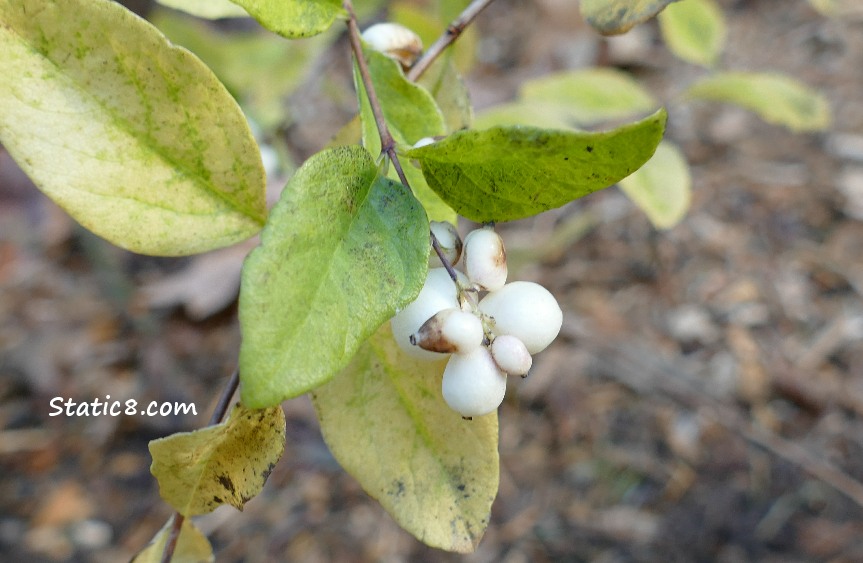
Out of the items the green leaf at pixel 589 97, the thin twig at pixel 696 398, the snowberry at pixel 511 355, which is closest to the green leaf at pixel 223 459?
the snowberry at pixel 511 355

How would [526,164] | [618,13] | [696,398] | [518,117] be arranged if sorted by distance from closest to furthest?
1. [526,164]
2. [618,13]
3. [518,117]
4. [696,398]

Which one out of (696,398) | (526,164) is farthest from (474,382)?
(696,398)

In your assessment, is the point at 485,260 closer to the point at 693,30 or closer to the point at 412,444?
the point at 412,444

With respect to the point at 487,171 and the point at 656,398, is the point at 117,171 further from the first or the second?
the point at 656,398

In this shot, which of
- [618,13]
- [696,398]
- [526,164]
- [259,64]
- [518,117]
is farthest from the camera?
[696,398]

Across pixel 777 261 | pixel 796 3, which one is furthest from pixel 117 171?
pixel 796 3

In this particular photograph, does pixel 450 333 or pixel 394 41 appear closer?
pixel 450 333
